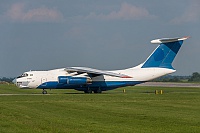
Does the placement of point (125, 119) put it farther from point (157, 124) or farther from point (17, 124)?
point (17, 124)

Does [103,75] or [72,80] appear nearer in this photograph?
[72,80]

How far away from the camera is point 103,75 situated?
52688 millimetres

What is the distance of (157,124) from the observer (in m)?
19.1

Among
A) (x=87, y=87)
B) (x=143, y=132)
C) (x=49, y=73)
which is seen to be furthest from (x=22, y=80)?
(x=143, y=132)

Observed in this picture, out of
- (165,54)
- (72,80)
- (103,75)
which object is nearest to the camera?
(72,80)

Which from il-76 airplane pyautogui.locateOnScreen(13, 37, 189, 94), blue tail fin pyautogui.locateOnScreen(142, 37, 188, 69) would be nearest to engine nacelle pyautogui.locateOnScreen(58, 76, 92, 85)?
il-76 airplane pyautogui.locateOnScreen(13, 37, 189, 94)

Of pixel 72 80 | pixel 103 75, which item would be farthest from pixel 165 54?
pixel 72 80

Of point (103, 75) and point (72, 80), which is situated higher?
point (103, 75)

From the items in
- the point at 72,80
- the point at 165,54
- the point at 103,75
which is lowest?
the point at 72,80

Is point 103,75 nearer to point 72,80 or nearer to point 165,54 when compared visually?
point 72,80

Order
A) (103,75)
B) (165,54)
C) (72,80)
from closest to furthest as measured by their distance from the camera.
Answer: (72,80) → (103,75) → (165,54)

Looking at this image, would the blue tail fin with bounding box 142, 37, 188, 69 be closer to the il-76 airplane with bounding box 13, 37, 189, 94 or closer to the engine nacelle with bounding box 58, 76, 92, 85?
the il-76 airplane with bounding box 13, 37, 189, 94

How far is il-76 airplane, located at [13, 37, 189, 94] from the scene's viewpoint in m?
51.6

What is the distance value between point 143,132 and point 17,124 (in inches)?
206
